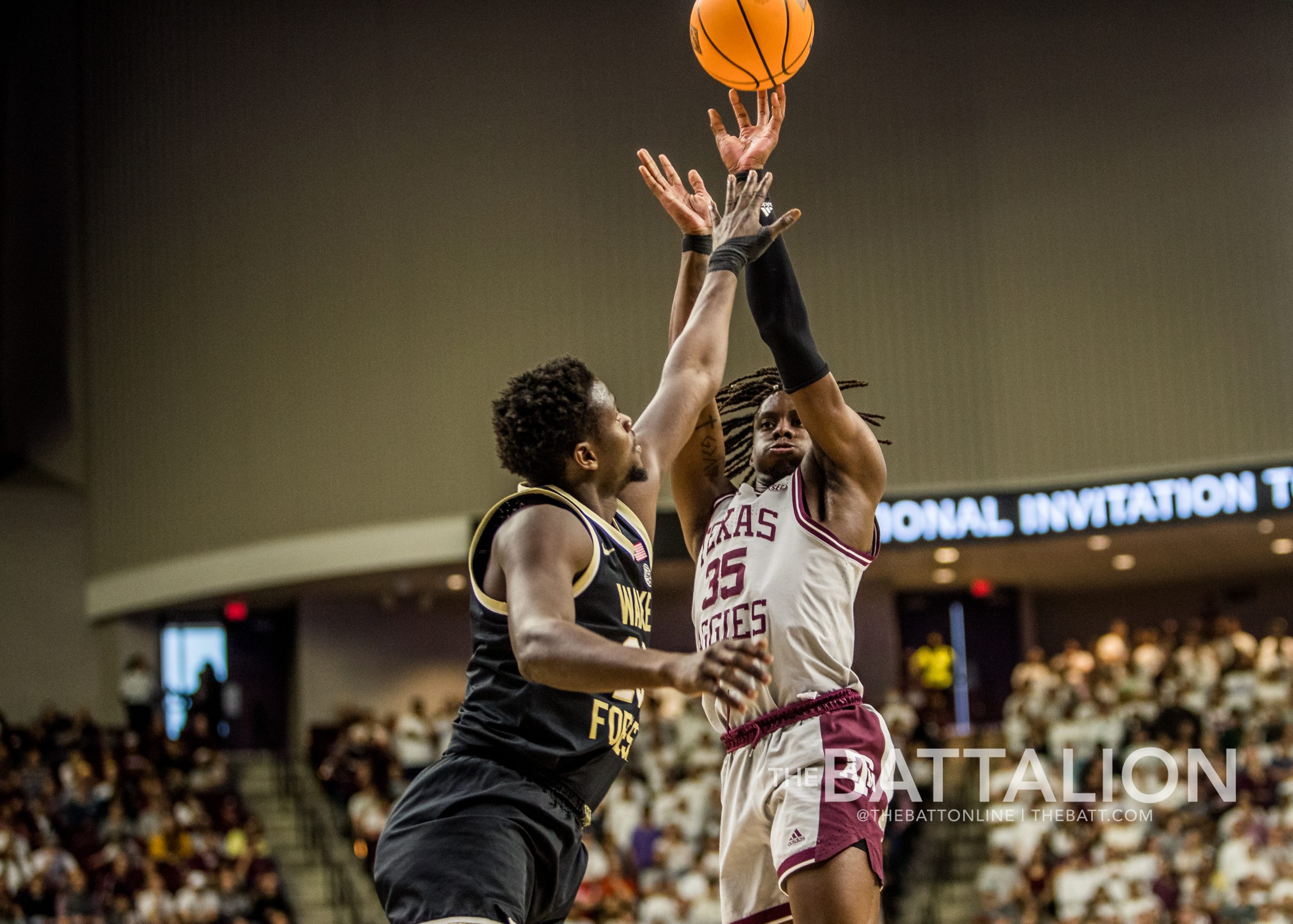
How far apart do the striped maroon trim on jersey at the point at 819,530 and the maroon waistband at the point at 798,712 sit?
404 mm

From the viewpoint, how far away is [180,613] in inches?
880

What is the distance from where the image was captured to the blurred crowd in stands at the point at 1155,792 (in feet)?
38.7

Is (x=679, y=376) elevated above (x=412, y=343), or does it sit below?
below

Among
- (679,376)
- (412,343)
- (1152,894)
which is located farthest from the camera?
(412,343)

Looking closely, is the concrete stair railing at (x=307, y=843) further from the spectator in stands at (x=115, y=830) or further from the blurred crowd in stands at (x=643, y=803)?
the spectator in stands at (x=115, y=830)

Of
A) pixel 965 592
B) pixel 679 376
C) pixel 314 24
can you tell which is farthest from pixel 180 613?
pixel 679 376

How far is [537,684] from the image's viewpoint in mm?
3412

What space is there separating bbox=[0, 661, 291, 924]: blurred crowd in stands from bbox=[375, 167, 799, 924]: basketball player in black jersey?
36.9 feet

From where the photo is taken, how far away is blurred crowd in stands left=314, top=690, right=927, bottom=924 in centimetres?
1298

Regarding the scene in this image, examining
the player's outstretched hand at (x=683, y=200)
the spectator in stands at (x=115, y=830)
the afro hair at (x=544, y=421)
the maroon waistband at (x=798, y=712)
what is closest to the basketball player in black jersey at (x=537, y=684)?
the afro hair at (x=544, y=421)

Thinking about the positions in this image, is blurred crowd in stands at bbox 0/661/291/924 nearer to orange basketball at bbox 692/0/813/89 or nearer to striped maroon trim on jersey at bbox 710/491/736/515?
striped maroon trim on jersey at bbox 710/491/736/515

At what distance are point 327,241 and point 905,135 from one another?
724 centimetres

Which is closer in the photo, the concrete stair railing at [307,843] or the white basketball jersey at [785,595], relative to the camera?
the white basketball jersey at [785,595]

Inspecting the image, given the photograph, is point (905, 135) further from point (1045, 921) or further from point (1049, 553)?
point (1045, 921)
